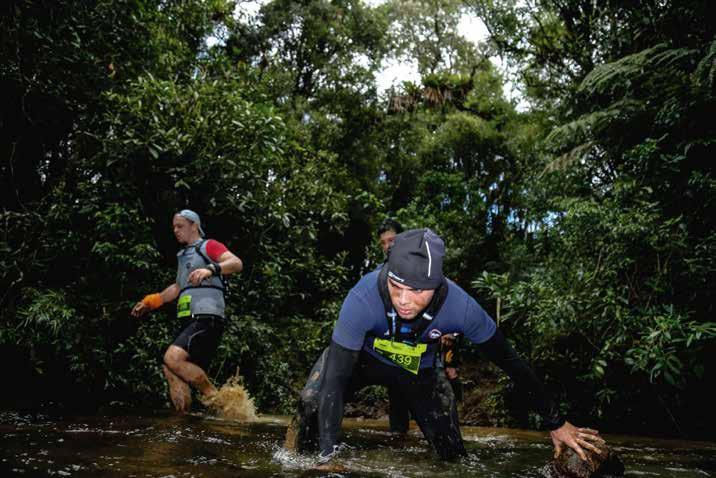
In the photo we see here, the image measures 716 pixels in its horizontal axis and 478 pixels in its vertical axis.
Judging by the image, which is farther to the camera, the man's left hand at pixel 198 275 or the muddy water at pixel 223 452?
the man's left hand at pixel 198 275

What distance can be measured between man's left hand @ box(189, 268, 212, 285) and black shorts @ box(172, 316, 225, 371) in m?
0.49

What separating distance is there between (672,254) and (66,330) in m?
7.55

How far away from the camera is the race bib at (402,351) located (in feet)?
11.7

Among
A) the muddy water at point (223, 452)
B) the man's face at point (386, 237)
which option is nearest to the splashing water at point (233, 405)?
the muddy water at point (223, 452)

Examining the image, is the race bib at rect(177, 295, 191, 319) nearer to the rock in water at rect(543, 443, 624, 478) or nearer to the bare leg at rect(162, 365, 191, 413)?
the bare leg at rect(162, 365, 191, 413)

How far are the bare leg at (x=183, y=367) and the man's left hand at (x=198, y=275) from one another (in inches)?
28.7

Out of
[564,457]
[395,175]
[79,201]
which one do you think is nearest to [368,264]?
[395,175]

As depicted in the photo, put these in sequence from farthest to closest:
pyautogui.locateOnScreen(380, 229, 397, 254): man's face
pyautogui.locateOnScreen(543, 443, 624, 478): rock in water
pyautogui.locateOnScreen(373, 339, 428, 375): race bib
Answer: pyautogui.locateOnScreen(380, 229, 397, 254): man's face, pyautogui.locateOnScreen(373, 339, 428, 375): race bib, pyautogui.locateOnScreen(543, 443, 624, 478): rock in water

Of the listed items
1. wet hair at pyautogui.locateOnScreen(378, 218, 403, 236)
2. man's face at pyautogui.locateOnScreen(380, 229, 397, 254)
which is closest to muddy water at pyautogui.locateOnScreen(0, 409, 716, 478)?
man's face at pyautogui.locateOnScreen(380, 229, 397, 254)

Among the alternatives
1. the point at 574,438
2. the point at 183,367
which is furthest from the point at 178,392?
the point at 574,438

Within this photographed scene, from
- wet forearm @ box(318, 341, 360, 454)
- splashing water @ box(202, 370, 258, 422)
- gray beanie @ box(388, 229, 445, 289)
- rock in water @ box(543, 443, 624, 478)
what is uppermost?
gray beanie @ box(388, 229, 445, 289)

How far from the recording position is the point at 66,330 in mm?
6781

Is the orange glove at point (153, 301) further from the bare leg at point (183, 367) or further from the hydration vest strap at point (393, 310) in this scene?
the hydration vest strap at point (393, 310)

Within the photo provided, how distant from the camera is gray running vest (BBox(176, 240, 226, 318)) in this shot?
5.72 m
